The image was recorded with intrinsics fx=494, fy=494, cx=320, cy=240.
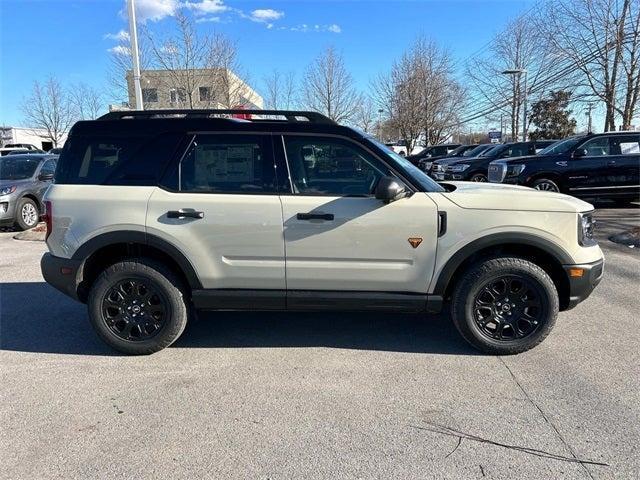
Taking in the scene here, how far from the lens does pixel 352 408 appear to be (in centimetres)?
315

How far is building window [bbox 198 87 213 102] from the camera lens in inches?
726

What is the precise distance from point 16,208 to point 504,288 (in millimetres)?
10255

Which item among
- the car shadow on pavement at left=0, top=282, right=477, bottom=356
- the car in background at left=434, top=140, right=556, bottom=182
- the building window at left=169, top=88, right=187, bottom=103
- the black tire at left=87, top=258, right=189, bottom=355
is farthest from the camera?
the building window at left=169, top=88, right=187, bottom=103

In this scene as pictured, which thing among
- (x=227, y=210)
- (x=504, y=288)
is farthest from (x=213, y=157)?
(x=504, y=288)

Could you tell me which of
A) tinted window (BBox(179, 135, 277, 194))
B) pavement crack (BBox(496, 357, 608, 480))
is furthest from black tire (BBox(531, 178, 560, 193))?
tinted window (BBox(179, 135, 277, 194))

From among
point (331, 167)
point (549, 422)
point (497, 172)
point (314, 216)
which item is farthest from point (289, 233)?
point (497, 172)

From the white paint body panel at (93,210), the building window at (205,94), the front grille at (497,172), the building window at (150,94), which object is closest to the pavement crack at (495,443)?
the white paint body panel at (93,210)

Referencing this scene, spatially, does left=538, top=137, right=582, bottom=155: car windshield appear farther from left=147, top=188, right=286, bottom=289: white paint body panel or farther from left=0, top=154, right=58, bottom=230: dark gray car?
left=0, top=154, right=58, bottom=230: dark gray car

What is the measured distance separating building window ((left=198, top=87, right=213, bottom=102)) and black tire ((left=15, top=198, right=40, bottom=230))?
29.8 ft

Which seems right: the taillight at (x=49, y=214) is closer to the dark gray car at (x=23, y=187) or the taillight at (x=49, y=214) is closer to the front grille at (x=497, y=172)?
the dark gray car at (x=23, y=187)

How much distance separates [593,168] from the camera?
1154 centimetres

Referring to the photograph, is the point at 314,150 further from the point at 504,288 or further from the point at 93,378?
the point at 93,378

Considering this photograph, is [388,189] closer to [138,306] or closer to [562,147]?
[138,306]

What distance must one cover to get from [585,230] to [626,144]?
31.1ft
